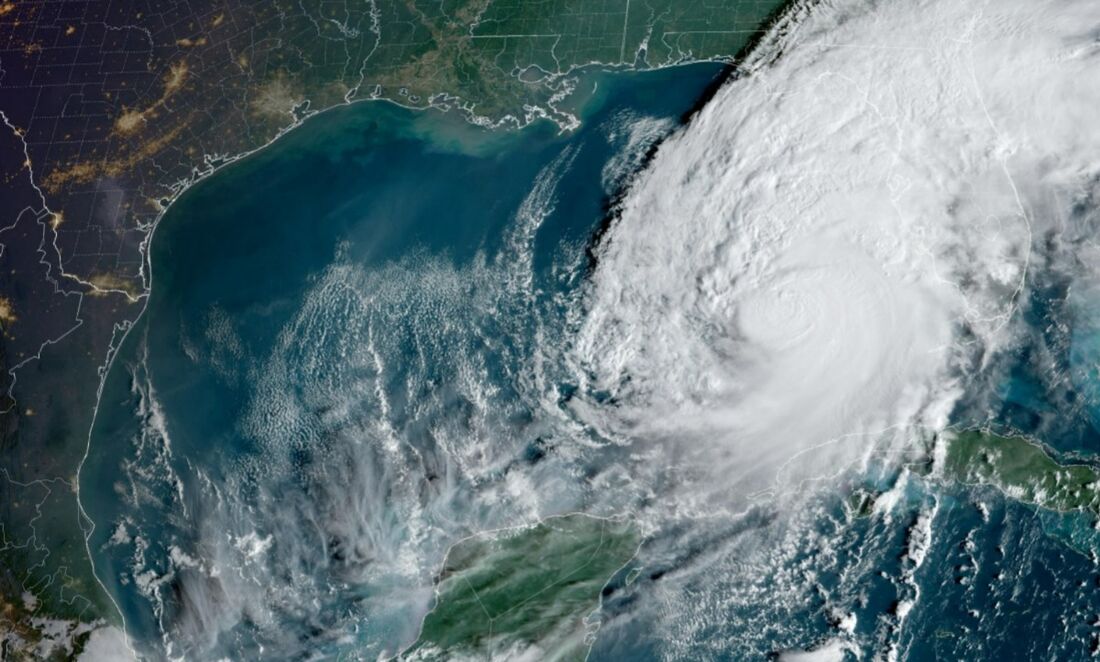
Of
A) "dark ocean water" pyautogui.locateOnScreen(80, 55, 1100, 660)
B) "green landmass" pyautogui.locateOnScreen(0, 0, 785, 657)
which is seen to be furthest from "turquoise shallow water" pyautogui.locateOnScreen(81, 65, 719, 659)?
"green landmass" pyautogui.locateOnScreen(0, 0, 785, 657)

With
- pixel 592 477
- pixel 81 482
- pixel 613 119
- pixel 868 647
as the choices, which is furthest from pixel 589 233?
pixel 81 482

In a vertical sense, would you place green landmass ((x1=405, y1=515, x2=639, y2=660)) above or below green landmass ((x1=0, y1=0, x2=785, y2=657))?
below

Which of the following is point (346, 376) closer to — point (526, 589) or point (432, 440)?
point (432, 440)

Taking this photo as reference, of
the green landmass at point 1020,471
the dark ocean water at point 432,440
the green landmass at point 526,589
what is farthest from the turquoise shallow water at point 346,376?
the green landmass at point 1020,471

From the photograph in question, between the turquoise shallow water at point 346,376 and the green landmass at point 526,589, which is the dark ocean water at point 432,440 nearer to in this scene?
the turquoise shallow water at point 346,376

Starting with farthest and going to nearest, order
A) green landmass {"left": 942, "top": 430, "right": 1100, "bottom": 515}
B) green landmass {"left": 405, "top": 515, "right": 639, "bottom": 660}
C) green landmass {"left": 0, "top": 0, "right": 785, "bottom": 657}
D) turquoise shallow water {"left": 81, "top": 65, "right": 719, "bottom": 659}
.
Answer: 1. green landmass {"left": 0, "top": 0, "right": 785, "bottom": 657}
2. turquoise shallow water {"left": 81, "top": 65, "right": 719, "bottom": 659}
3. green landmass {"left": 405, "top": 515, "right": 639, "bottom": 660}
4. green landmass {"left": 942, "top": 430, "right": 1100, "bottom": 515}

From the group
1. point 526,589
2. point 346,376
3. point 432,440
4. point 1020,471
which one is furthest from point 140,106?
point 1020,471

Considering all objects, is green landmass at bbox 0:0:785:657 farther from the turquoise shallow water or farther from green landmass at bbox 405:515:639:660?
green landmass at bbox 405:515:639:660
